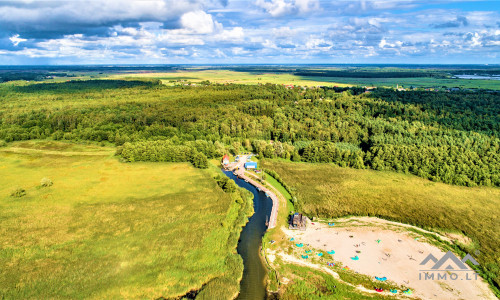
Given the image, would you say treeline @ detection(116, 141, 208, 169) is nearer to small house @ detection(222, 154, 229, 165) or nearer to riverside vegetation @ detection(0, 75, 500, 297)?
riverside vegetation @ detection(0, 75, 500, 297)

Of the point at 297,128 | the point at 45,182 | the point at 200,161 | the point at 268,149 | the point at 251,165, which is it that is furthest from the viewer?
the point at 297,128

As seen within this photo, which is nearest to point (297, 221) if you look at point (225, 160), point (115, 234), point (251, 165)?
point (115, 234)

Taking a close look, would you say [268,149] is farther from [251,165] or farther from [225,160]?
[225,160]

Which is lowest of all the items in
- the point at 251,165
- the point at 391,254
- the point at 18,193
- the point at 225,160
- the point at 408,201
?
the point at 408,201

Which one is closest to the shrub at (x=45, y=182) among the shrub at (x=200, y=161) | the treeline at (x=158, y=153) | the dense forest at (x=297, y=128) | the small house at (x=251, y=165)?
the treeline at (x=158, y=153)

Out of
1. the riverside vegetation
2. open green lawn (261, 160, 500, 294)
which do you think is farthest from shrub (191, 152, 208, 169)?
open green lawn (261, 160, 500, 294)
